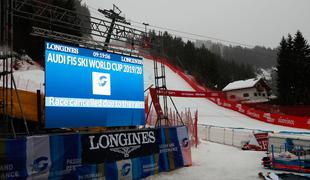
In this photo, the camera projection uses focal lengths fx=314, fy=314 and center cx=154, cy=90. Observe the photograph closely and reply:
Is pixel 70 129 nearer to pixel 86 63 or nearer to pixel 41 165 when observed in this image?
pixel 86 63

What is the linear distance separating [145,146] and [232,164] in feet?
15.0

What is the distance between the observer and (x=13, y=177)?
26.5ft

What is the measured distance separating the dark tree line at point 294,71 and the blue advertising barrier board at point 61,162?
134 feet

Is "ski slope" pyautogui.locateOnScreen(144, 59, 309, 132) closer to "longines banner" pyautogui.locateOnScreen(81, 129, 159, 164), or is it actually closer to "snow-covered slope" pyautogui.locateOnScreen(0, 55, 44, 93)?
"snow-covered slope" pyautogui.locateOnScreen(0, 55, 44, 93)

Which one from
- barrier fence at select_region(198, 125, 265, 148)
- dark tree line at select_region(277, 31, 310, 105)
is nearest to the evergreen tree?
dark tree line at select_region(277, 31, 310, 105)

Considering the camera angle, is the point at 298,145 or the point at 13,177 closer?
the point at 13,177

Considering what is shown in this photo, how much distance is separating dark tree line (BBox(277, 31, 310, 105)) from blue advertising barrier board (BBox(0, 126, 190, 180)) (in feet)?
134

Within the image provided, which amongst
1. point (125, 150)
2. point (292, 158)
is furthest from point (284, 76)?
point (125, 150)

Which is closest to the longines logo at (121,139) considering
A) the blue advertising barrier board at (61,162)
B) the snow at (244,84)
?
the blue advertising barrier board at (61,162)

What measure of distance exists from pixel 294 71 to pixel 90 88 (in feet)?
147

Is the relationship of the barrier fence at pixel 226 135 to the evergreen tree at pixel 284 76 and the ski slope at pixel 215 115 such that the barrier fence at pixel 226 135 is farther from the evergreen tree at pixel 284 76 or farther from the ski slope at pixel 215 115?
the evergreen tree at pixel 284 76

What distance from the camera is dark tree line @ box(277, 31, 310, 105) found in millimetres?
47781

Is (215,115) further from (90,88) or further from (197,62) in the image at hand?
(197,62)

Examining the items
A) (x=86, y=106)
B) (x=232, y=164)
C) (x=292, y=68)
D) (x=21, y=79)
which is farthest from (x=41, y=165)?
(x=292, y=68)
